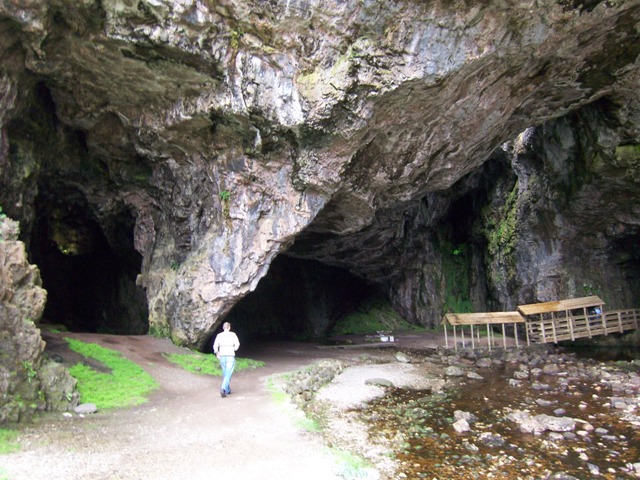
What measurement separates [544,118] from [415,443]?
12523 mm

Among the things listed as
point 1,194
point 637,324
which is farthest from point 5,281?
point 637,324

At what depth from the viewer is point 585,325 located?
63.2ft

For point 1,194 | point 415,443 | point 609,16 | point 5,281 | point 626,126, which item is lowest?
point 415,443

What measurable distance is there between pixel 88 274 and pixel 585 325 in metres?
25.6

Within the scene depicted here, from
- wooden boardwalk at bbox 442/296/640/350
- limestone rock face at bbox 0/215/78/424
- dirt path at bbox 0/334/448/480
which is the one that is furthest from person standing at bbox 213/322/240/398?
wooden boardwalk at bbox 442/296/640/350

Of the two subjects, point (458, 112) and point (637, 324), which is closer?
point (458, 112)

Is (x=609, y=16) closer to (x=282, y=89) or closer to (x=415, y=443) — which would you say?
(x=282, y=89)

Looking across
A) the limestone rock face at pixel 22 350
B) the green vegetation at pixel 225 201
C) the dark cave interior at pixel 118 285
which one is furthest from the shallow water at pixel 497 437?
the dark cave interior at pixel 118 285

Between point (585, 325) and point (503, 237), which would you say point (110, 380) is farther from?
point (503, 237)

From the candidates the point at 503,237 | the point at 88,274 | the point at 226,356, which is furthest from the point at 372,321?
the point at 226,356

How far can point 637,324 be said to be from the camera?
19031mm

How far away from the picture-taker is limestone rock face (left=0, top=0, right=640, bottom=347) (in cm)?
1155

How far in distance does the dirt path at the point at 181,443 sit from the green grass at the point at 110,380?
38 centimetres

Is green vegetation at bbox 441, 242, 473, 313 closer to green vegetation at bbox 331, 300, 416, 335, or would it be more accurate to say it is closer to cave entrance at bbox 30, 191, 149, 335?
green vegetation at bbox 331, 300, 416, 335
